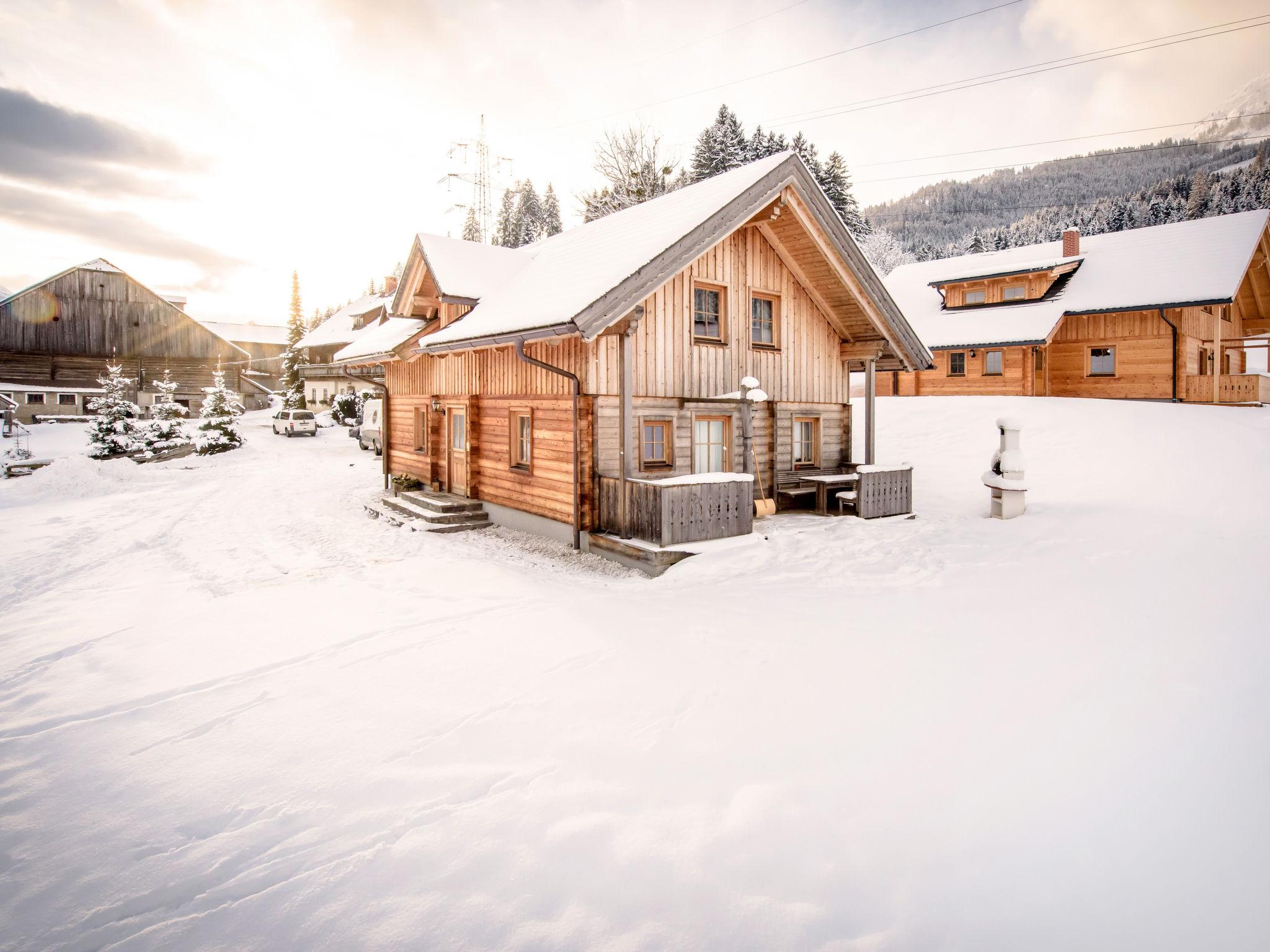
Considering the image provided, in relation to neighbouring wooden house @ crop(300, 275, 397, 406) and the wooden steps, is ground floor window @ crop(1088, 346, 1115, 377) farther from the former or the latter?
neighbouring wooden house @ crop(300, 275, 397, 406)

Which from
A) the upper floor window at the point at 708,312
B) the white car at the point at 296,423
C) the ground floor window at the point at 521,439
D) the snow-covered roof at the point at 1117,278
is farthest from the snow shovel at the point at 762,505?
the white car at the point at 296,423

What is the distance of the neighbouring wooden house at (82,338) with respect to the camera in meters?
34.0

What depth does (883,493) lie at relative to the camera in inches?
504

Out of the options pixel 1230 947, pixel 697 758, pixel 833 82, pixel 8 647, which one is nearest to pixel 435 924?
pixel 697 758

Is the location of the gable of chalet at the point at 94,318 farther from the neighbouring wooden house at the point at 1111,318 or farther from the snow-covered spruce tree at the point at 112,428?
the neighbouring wooden house at the point at 1111,318

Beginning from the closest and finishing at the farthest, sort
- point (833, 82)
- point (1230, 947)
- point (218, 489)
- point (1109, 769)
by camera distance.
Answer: point (1230, 947), point (1109, 769), point (218, 489), point (833, 82)

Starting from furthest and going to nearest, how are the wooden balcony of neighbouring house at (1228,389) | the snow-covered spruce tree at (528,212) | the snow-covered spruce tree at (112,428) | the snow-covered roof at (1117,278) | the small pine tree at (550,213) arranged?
the small pine tree at (550,213) < the snow-covered spruce tree at (528,212) < the snow-covered spruce tree at (112,428) < the wooden balcony of neighbouring house at (1228,389) < the snow-covered roof at (1117,278)

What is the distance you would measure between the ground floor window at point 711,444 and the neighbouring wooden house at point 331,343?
43.3 meters

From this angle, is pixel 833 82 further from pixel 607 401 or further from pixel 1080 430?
pixel 607 401

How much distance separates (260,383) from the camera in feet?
194

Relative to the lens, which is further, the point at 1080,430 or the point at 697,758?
the point at 1080,430

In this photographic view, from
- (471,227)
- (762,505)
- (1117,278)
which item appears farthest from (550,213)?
(762,505)

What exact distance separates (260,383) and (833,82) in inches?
2264

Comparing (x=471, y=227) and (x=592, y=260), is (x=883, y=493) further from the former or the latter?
(x=471, y=227)
